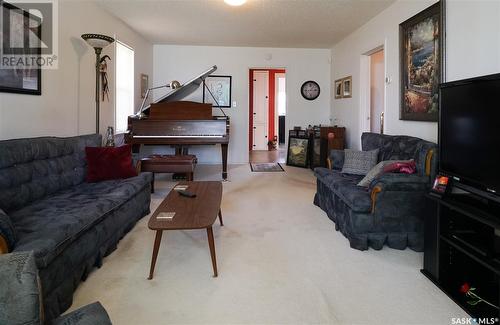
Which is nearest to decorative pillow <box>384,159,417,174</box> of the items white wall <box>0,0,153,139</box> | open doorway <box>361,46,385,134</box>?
open doorway <box>361,46,385,134</box>

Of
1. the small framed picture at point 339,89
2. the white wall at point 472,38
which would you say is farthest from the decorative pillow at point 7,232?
the small framed picture at point 339,89

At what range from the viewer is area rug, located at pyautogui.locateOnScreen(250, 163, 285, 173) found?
657cm

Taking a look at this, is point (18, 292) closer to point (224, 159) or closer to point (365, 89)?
point (224, 159)

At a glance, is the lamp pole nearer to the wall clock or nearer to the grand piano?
the grand piano

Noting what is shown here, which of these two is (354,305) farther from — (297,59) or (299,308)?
(297,59)

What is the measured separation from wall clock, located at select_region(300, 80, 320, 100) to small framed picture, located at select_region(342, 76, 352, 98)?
1007 millimetres

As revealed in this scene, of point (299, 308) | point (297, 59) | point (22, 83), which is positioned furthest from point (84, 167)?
point (297, 59)

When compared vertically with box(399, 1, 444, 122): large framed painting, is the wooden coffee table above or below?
below

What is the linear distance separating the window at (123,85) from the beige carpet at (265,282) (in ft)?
9.12

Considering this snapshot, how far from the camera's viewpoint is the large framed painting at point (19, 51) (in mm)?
2752

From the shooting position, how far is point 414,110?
385 cm

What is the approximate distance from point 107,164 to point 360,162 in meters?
2.67

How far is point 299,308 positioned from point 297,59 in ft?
20.7

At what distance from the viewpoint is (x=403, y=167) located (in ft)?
9.29
